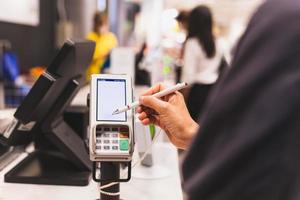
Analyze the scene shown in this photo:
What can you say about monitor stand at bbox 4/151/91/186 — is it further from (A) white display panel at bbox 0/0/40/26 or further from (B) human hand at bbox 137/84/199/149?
(A) white display panel at bbox 0/0/40/26

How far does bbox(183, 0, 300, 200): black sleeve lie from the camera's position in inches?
16.0

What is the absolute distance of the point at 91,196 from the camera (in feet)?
3.21

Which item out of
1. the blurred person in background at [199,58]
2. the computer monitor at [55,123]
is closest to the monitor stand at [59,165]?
the computer monitor at [55,123]

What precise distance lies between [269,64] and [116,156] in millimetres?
459

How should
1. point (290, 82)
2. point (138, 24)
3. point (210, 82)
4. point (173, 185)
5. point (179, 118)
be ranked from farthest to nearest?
point (138, 24), point (210, 82), point (173, 185), point (179, 118), point (290, 82)

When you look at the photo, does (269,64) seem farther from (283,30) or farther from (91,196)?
(91,196)

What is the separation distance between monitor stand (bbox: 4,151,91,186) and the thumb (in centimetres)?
33

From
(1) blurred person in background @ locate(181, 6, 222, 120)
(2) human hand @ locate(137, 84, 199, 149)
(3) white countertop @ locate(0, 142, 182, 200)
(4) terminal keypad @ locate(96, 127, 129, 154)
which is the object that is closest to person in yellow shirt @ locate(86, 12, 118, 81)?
(1) blurred person in background @ locate(181, 6, 222, 120)

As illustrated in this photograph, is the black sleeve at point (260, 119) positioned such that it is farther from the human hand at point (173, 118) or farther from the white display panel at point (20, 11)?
the white display panel at point (20, 11)

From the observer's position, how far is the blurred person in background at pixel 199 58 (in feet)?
9.98

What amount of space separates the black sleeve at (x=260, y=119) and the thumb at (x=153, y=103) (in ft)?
1.33

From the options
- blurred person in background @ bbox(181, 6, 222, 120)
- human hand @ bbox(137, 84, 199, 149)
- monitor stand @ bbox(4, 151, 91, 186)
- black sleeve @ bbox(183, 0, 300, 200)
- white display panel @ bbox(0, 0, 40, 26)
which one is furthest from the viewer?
white display panel @ bbox(0, 0, 40, 26)

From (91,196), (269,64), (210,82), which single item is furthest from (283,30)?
(210,82)

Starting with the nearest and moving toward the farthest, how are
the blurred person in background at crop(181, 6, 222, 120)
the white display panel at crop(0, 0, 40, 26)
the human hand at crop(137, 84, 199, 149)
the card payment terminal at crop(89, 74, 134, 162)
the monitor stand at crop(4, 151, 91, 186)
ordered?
1. the card payment terminal at crop(89, 74, 134, 162)
2. the human hand at crop(137, 84, 199, 149)
3. the monitor stand at crop(4, 151, 91, 186)
4. the blurred person in background at crop(181, 6, 222, 120)
5. the white display panel at crop(0, 0, 40, 26)
